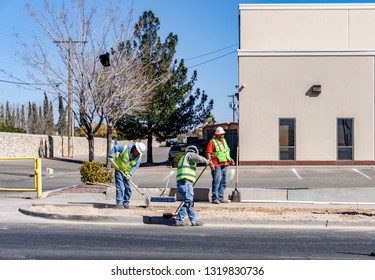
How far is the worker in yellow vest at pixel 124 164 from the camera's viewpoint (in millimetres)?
13961

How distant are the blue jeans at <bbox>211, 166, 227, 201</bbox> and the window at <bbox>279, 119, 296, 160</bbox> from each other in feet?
44.4

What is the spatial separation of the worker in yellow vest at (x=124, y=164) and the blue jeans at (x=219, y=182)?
219cm

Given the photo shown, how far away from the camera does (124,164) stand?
45.9 ft

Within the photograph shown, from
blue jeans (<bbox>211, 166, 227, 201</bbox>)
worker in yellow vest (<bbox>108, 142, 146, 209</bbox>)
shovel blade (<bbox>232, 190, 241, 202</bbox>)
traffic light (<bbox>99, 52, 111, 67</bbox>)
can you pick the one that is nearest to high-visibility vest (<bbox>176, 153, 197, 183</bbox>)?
worker in yellow vest (<bbox>108, 142, 146, 209</bbox>)

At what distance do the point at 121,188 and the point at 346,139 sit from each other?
1705cm

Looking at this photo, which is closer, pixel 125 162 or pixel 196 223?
pixel 196 223

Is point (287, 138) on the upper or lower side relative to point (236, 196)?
upper

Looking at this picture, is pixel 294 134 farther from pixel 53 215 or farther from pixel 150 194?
pixel 53 215

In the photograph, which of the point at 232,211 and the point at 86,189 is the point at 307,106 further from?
the point at 232,211

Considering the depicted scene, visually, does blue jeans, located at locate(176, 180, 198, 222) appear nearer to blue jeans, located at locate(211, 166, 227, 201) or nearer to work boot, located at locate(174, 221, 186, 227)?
work boot, located at locate(174, 221, 186, 227)

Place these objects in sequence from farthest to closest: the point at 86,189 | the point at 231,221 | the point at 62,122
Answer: the point at 62,122
the point at 86,189
the point at 231,221

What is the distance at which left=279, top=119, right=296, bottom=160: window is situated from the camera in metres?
28.9

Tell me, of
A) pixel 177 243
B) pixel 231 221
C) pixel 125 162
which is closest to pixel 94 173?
pixel 125 162

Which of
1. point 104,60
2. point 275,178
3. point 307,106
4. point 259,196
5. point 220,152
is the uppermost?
point 104,60
